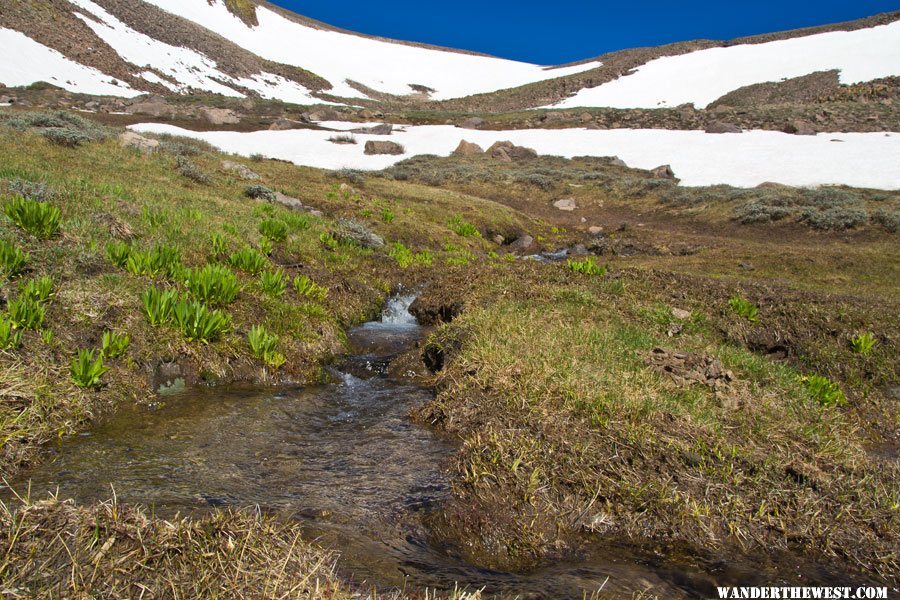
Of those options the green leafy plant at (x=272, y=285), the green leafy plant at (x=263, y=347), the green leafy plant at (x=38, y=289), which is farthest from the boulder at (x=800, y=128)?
the green leafy plant at (x=38, y=289)

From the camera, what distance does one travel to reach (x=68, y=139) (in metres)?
15.5

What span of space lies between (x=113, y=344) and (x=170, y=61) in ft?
271

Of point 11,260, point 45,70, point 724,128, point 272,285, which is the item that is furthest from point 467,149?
point 45,70

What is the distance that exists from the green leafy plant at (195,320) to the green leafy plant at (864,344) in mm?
9872

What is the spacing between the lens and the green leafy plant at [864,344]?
26.7 ft

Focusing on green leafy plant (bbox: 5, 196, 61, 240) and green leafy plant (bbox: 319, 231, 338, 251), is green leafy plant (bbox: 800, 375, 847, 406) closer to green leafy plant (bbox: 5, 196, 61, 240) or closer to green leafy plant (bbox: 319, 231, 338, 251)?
green leafy plant (bbox: 319, 231, 338, 251)

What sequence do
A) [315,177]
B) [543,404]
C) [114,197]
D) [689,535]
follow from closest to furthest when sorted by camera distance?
[689,535] → [543,404] → [114,197] → [315,177]

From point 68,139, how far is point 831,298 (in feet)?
69.3

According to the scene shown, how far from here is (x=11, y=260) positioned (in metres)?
6.20

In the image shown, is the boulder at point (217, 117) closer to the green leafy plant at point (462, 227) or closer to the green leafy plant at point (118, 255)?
the green leafy plant at point (462, 227)

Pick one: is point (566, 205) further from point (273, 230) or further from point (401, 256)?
point (273, 230)

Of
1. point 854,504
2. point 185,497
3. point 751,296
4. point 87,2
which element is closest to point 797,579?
point 854,504

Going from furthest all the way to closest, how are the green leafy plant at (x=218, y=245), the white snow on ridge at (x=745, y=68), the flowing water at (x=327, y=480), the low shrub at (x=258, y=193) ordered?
the white snow on ridge at (x=745, y=68)
the low shrub at (x=258, y=193)
the green leafy plant at (x=218, y=245)
the flowing water at (x=327, y=480)

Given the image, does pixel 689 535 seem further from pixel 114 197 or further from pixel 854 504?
pixel 114 197
